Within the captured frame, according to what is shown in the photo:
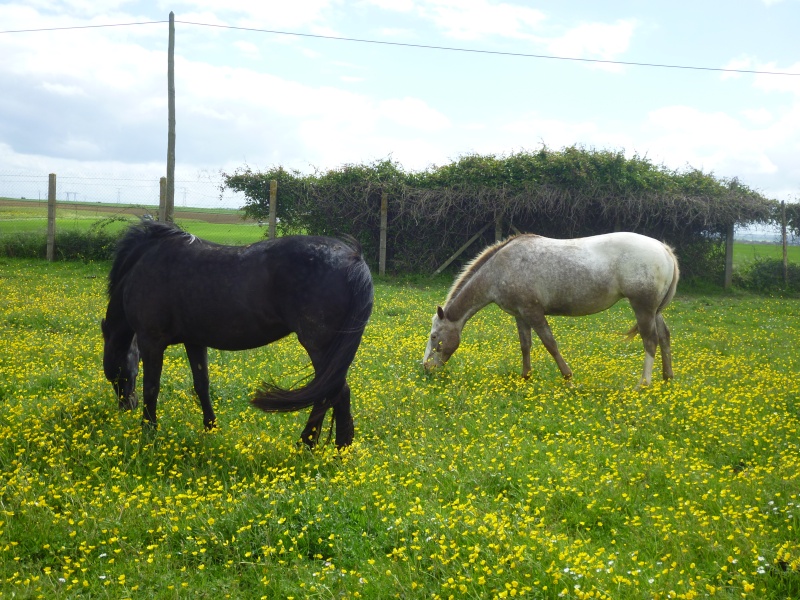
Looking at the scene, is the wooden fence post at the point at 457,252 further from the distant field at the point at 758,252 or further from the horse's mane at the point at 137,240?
the horse's mane at the point at 137,240

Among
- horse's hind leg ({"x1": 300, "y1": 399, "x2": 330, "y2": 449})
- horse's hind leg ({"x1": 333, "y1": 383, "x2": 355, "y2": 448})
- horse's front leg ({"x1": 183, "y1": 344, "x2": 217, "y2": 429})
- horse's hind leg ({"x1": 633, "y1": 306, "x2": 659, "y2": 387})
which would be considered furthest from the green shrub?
horse's front leg ({"x1": 183, "y1": 344, "x2": 217, "y2": 429})

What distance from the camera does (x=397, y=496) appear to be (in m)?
4.38

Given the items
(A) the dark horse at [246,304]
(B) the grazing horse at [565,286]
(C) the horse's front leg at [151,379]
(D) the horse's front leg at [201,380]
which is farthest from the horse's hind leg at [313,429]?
(B) the grazing horse at [565,286]

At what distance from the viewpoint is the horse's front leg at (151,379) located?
19.3ft

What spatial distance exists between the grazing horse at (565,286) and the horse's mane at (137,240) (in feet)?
12.1

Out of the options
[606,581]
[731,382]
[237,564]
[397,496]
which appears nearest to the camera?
[606,581]

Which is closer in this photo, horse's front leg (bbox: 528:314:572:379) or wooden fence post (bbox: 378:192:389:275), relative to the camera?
horse's front leg (bbox: 528:314:572:379)

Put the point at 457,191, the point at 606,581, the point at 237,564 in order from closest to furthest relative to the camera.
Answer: the point at 606,581, the point at 237,564, the point at 457,191

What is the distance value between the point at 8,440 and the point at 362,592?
3.71m

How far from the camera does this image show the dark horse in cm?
516

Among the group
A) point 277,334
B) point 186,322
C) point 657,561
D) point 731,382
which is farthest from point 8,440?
point 731,382

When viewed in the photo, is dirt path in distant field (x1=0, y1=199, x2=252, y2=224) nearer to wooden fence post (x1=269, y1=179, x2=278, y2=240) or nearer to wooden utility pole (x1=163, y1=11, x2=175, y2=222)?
wooden utility pole (x1=163, y1=11, x2=175, y2=222)

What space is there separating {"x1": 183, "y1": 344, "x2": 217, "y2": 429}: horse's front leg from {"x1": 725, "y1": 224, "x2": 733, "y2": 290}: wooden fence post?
18.1 meters

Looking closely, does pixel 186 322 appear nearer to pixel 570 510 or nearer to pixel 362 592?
pixel 362 592
